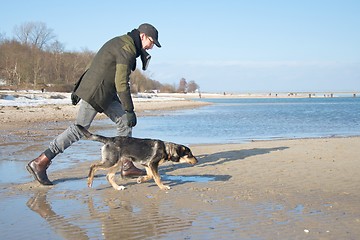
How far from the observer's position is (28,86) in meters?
51.4

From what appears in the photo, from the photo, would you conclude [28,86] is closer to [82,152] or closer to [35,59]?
[35,59]

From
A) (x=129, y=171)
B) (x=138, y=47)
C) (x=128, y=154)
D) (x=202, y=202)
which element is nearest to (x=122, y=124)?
(x=128, y=154)

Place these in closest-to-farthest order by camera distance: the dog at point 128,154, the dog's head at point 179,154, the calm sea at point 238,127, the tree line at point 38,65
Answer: the dog at point 128,154 → the dog's head at point 179,154 → the calm sea at point 238,127 → the tree line at point 38,65

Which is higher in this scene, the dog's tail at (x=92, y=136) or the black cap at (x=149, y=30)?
the black cap at (x=149, y=30)

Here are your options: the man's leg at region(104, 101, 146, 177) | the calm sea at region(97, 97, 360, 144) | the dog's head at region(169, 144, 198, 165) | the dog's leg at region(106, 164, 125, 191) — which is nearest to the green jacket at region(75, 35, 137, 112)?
the man's leg at region(104, 101, 146, 177)

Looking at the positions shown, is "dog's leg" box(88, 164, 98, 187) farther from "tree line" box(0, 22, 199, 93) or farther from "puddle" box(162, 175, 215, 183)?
"tree line" box(0, 22, 199, 93)

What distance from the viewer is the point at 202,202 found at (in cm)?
486

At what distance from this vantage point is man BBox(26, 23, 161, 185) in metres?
5.68

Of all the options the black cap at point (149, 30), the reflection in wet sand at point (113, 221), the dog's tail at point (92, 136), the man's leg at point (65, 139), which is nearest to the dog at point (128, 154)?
the dog's tail at point (92, 136)

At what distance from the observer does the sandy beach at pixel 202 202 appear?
385cm

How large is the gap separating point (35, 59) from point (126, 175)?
58.8 metres

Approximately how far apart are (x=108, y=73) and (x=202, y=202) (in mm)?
2130

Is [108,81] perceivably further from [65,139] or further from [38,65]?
[38,65]

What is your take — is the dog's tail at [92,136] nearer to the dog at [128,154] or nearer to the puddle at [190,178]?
the dog at [128,154]
